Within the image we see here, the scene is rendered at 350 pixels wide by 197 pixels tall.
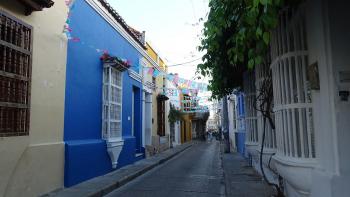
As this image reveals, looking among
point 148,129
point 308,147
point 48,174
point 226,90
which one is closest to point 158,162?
point 148,129

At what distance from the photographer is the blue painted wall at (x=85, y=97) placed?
8.53 meters

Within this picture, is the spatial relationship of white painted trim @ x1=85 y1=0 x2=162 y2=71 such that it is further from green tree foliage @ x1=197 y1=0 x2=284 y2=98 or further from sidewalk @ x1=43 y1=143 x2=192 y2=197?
sidewalk @ x1=43 y1=143 x2=192 y2=197

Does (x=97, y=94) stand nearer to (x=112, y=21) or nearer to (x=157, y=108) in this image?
(x=112, y=21)

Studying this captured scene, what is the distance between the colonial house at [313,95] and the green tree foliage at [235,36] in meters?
0.40

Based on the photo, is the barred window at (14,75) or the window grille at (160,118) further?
the window grille at (160,118)

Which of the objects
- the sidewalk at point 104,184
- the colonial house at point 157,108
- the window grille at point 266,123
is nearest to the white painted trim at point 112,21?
the colonial house at point 157,108

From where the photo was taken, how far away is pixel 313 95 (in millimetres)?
4027

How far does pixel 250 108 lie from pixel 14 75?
5.08 metres

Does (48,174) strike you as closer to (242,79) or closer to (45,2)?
(45,2)

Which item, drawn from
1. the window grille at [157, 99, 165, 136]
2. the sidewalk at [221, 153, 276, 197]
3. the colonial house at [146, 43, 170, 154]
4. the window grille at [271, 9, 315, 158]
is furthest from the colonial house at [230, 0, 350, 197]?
the window grille at [157, 99, 165, 136]

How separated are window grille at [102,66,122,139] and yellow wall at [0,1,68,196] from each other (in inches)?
105

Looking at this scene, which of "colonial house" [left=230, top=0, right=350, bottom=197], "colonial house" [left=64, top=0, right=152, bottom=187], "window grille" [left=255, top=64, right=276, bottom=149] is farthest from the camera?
"colonial house" [left=64, top=0, right=152, bottom=187]

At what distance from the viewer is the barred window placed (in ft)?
19.6

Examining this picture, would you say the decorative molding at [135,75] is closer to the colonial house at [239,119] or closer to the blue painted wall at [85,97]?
the blue painted wall at [85,97]
